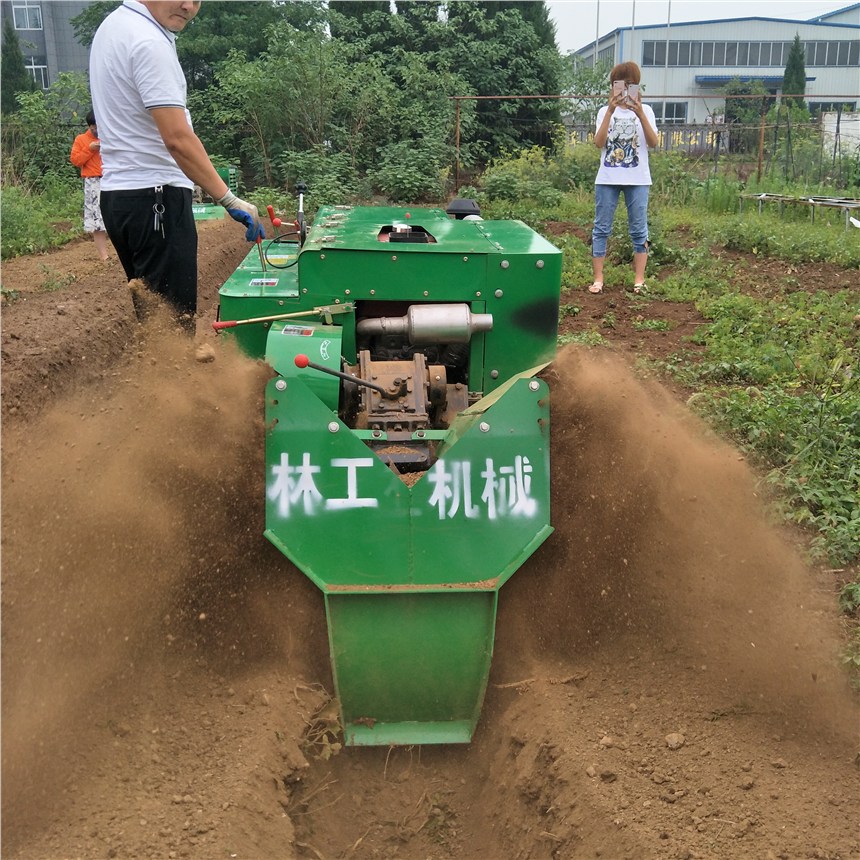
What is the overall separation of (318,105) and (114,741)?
1533cm

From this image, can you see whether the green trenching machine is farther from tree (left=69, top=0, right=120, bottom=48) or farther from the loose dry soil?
tree (left=69, top=0, right=120, bottom=48)

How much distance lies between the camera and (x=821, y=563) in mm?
3822

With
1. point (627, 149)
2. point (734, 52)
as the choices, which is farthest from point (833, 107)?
point (627, 149)

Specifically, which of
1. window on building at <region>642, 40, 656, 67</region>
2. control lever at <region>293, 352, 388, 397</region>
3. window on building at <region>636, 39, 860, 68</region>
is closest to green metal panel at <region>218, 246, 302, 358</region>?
control lever at <region>293, 352, 388, 397</region>

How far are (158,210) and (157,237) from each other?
4.6 inches

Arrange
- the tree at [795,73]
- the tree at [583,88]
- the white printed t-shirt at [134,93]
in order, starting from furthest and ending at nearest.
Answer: the tree at [795,73] → the tree at [583,88] → the white printed t-shirt at [134,93]

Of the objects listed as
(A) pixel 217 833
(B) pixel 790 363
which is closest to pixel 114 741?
(A) pixel 217 833

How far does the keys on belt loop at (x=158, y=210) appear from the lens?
4086 millimetres

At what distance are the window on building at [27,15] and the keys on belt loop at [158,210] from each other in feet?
120

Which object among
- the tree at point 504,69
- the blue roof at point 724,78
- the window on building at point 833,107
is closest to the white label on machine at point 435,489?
the tree at point 504,69

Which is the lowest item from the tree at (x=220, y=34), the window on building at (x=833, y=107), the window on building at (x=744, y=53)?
the window on building at (x=833, y=107)

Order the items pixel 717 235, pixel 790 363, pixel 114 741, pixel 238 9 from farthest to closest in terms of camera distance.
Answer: pixel 238 9, pixel 717 235, pixel 790 363, pixel 114 741

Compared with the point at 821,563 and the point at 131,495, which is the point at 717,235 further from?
the point at 131,495

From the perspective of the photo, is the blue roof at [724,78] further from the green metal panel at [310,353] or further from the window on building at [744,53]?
the green metal panel at [310,353]
